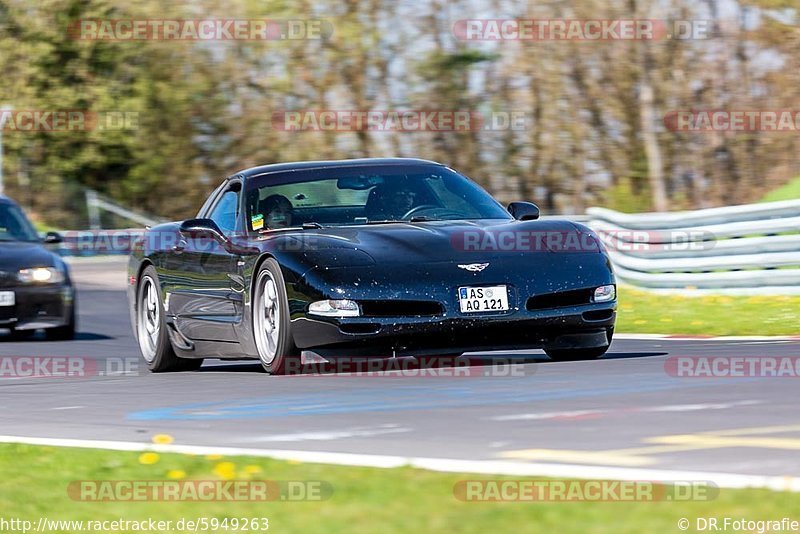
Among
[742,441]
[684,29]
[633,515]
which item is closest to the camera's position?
[633,515]

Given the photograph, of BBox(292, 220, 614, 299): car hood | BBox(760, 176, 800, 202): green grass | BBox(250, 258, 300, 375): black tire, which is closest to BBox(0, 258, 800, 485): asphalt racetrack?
BBox(250, 258, 300, 375): black tire

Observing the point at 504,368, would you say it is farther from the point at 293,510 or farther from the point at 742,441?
the point at 293,510

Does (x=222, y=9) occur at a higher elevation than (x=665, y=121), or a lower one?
higher

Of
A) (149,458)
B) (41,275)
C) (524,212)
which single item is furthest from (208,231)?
(41,275)

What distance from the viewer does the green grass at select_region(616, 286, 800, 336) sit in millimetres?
14062

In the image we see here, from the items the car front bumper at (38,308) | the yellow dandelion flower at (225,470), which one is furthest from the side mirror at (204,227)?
the car front bumper at (38,308)

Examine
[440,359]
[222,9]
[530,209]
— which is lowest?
[440,359]

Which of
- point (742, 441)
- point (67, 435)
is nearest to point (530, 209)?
point (67, 435)

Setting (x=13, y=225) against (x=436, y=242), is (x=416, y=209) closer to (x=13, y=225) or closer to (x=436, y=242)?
(x=436, y=242)

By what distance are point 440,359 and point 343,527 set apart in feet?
21.6

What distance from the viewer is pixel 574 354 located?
1074 centimetres

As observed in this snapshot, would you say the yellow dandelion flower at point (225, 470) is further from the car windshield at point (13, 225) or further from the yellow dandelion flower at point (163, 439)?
the car windshield at point (13, 225)

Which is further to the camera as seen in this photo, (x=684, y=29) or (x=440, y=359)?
(x=684, y=29)

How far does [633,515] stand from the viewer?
15.2 ft
